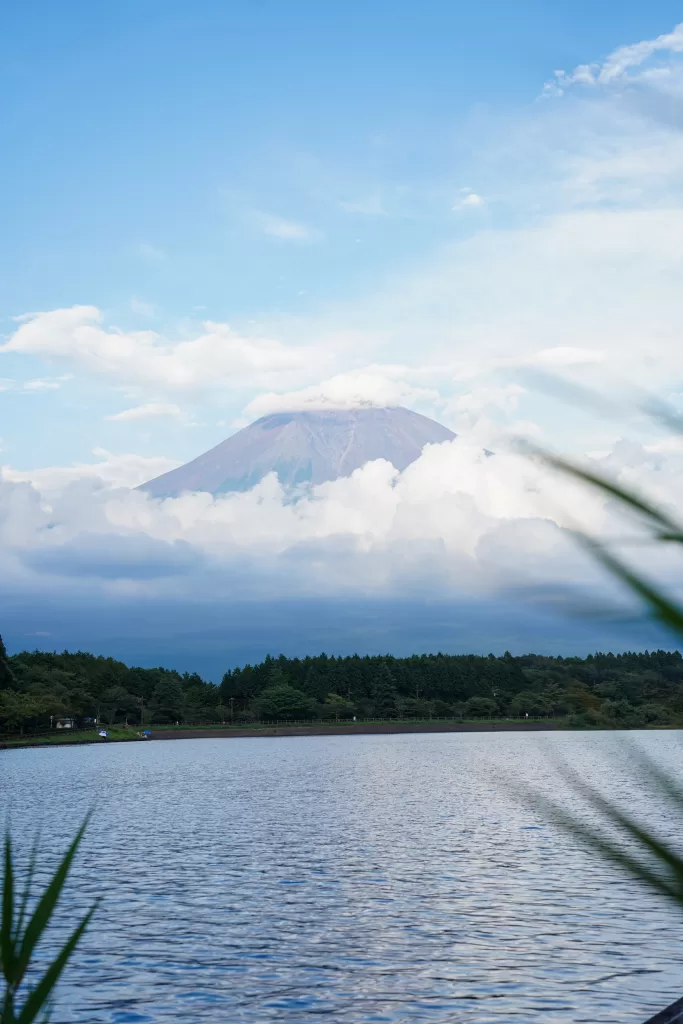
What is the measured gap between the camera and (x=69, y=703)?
163500mm

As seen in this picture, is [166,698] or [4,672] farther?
[166,698]

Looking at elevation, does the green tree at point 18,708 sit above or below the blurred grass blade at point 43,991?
above

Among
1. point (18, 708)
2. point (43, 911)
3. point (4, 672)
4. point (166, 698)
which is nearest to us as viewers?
point (43, 911)

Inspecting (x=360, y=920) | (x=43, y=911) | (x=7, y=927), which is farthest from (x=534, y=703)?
(x=360, y=920)

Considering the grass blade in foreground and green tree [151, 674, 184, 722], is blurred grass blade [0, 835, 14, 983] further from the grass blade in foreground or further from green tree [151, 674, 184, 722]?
green tree [151, 674, 184, 722]

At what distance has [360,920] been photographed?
2709 centimetres

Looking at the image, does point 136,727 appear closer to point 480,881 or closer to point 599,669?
point 480,881

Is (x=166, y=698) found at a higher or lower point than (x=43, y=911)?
higher

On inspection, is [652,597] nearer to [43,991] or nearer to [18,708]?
[43,991]

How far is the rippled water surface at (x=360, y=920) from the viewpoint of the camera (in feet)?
63.4

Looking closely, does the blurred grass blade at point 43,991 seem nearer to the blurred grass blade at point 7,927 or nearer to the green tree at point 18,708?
the blurred grass blade at point 7,927

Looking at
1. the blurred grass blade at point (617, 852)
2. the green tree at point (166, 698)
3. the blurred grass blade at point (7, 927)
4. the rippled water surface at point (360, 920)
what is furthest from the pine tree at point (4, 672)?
the blurred grass blade at point (617, 852)

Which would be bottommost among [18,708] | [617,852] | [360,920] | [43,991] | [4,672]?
[360,920]

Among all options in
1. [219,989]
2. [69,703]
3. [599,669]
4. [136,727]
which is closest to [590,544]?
[599,669]
